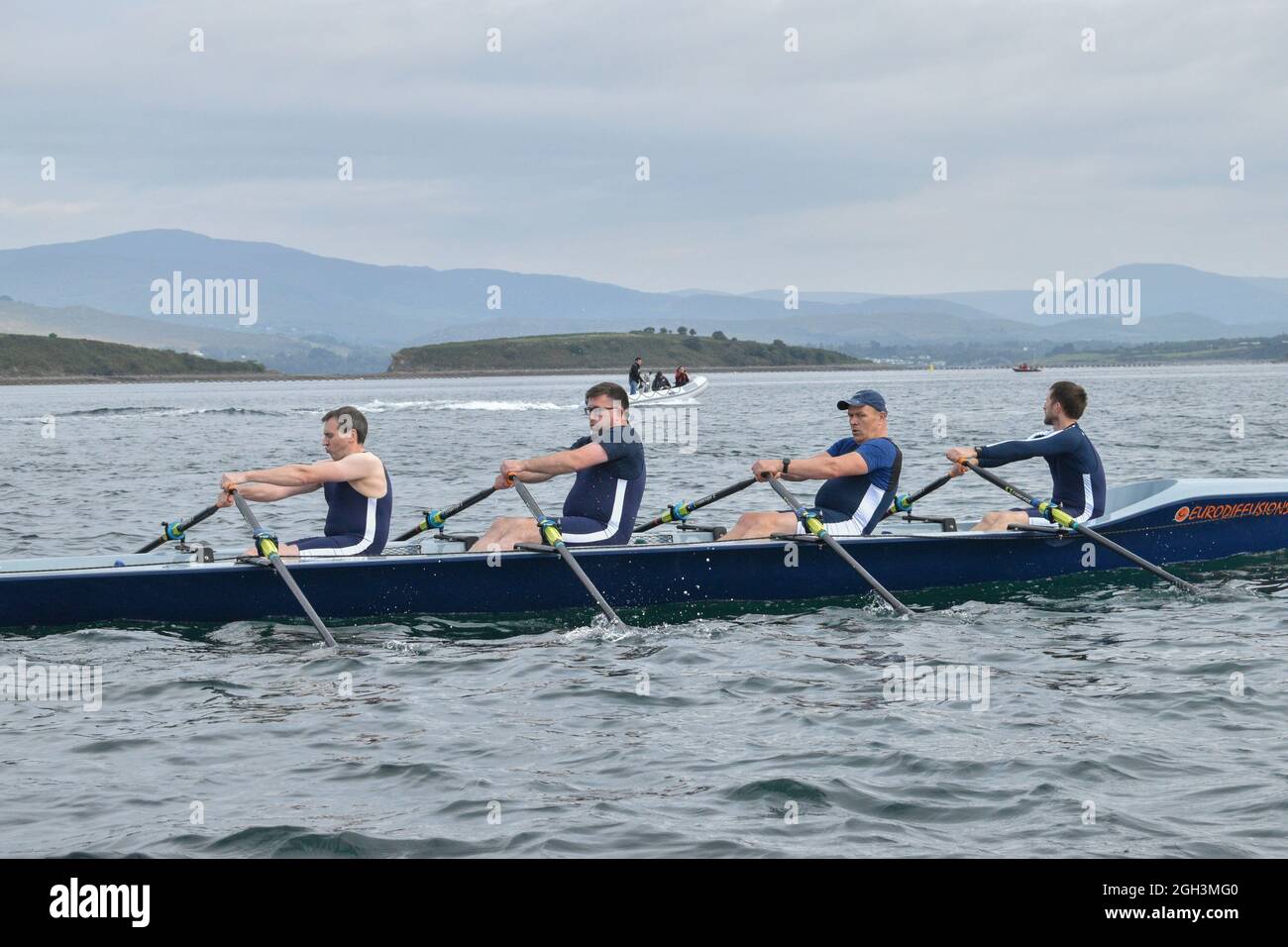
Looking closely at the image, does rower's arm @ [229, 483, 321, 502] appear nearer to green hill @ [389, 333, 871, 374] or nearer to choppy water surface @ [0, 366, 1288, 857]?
choppy water surface @ [0, 366, 1288, 857]

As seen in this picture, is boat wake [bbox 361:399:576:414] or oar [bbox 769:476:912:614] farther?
boat wake [bbox 361:399:576:414]

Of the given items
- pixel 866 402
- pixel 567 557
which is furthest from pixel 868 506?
pixel 567 557

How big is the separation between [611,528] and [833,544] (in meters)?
1.82

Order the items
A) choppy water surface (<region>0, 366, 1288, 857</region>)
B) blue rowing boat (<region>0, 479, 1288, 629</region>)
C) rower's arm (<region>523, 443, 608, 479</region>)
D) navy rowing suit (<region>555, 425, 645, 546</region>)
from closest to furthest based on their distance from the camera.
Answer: choppy water surface (<region>0, 366, 1288, 857</region>)
blue rowing boat (<region>0, 479, 1288, 629</region>)
rower's arm (<region>523, 443, 608, 479</region>)
navy rowing suit (<region>555, 425, 645, 546</region>)

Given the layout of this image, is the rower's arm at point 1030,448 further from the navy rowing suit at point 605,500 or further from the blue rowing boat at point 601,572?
the navy rowing suit at point 605,500

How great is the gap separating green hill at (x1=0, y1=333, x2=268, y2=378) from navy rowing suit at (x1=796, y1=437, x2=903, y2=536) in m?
133

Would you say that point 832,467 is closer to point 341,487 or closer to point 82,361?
point 341,487

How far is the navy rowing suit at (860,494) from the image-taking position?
11.7 metres

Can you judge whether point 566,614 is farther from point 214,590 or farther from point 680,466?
point 680,466

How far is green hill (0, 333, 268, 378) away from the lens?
13400 centimetres

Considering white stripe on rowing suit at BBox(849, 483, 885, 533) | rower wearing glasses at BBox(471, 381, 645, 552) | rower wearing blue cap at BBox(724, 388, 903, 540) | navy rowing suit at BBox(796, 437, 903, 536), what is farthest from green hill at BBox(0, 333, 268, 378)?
white stripe on rowing suit at BBox(849, 483, 885, 533)

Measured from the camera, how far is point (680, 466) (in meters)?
30.2

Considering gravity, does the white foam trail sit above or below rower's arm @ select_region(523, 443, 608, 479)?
above

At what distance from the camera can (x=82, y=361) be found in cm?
13950
